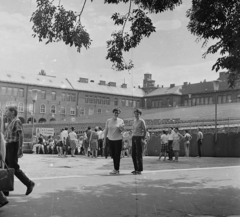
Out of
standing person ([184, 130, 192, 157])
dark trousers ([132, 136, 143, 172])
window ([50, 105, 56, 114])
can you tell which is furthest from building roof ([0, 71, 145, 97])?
dark trousers ([132, 136, 143, 172])

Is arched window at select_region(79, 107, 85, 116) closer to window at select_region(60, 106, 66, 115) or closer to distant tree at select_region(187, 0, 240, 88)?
window at select_region(60, 106, 66, 115)

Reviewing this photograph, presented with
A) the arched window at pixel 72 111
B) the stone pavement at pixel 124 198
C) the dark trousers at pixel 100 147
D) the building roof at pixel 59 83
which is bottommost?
the stone pavement at pixel 124 198

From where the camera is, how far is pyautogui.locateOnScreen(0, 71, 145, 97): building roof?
233 feet

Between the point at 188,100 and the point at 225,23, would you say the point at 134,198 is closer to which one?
the point at 225,23

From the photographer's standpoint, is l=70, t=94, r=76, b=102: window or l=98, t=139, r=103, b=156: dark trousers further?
l=70, t=94, r=76, b=102: window

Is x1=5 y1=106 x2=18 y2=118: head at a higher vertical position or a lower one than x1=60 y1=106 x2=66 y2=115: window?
lower

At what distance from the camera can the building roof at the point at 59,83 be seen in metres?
71.0

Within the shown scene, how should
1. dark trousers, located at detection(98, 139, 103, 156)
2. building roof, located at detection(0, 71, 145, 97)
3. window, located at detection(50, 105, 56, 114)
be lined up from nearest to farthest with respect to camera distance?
dark trousers, located at detection(98, 139, 103, 156)
building roof, located at detection(0, 71, 145, 97)
window, located at detection(50, 105, 56, 114)

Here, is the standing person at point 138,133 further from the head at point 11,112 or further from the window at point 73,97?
the window at point 73,97

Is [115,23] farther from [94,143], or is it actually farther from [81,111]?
[81,111]

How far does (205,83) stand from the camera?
3302 inches

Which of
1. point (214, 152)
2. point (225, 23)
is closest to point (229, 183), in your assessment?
point (225, 23)

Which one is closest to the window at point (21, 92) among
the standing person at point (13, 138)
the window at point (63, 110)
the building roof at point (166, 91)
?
the window at point (63, 110)

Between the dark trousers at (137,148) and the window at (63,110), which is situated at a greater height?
the window at (63,110)
